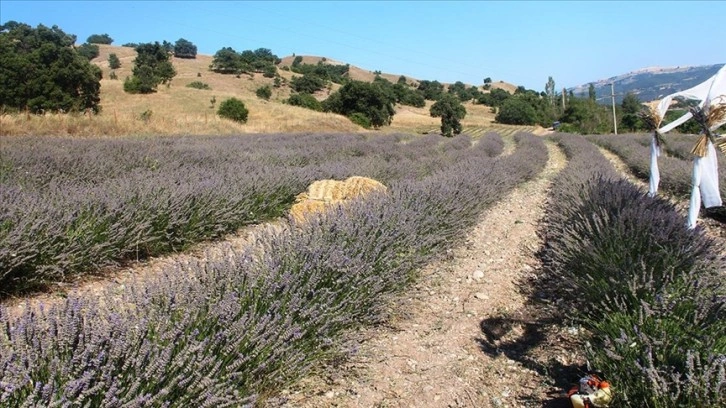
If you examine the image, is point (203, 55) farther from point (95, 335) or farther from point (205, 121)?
point (95, 335)

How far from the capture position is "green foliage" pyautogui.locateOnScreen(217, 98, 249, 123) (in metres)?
30.2

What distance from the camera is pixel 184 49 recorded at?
83750 millimetres

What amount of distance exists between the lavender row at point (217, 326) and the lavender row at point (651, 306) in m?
1.25

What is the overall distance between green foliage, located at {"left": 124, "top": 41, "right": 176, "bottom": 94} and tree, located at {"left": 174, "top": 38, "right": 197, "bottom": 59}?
27.7 metres

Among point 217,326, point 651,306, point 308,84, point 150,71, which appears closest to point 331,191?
point 651,306

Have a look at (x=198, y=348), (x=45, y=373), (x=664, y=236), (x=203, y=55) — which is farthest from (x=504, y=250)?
(x=203, y=55)

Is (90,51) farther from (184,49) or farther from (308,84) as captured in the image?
(308,84)

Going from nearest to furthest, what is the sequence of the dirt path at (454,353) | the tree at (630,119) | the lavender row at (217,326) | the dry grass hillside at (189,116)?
the lavender row at (217,326), the dirt path at (454,353), the dry grass hillside at (189,116), the tree at (630,119)

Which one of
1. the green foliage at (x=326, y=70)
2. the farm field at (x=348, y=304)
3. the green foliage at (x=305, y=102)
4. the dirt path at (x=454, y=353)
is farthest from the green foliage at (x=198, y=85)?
the dirt path at (x=454, y=353)

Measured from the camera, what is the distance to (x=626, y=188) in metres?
5.29

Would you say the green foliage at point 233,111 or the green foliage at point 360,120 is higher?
the green foliage at point 233,111

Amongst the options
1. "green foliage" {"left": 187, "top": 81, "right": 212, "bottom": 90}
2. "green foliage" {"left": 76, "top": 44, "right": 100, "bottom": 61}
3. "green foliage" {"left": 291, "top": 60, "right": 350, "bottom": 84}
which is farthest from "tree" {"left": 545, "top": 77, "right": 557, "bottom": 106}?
"green foliage" {"left": 76, "top": 44, "right": 100, "bottom": 61}

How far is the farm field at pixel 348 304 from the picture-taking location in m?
1.59

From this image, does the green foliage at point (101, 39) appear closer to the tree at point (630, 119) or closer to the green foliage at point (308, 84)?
the green foliage at point (308, 84)
